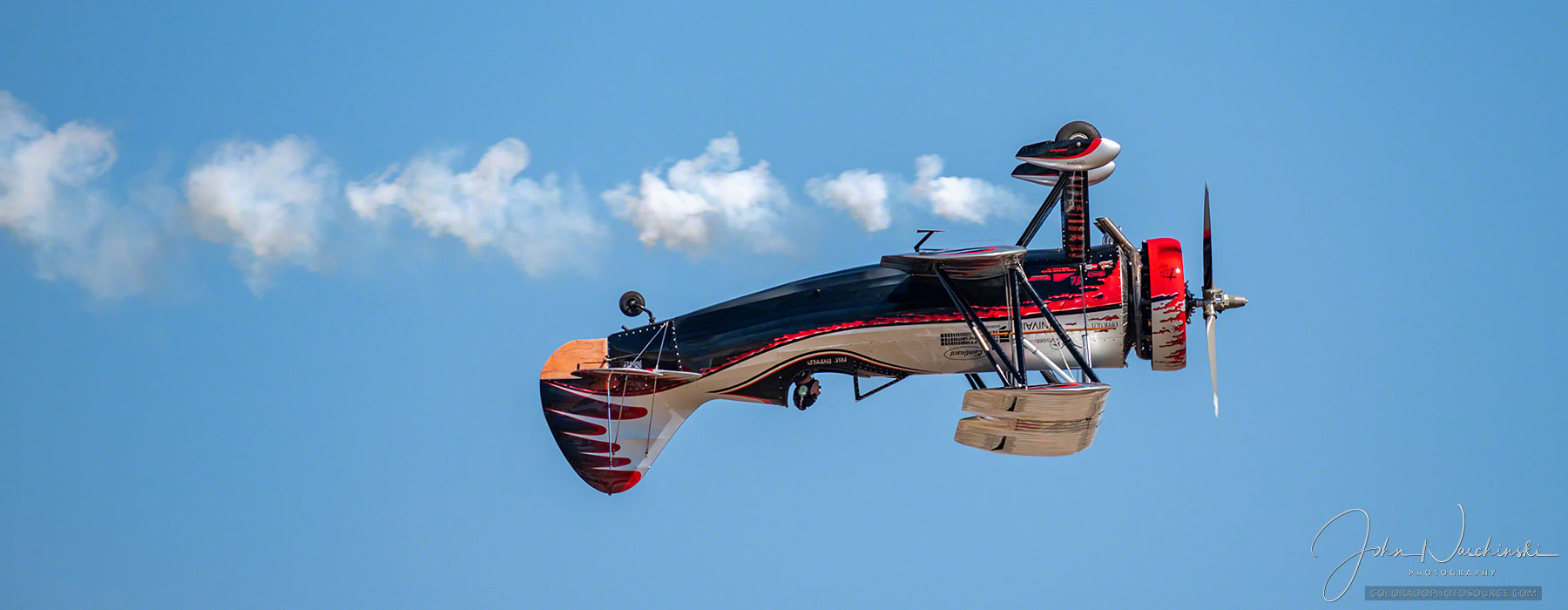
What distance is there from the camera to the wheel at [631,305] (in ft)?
82.9

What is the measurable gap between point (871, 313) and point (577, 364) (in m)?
4.63

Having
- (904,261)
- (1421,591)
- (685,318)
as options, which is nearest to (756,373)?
(685,318)

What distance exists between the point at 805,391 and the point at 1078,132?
18.1 feet

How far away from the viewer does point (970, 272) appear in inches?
921

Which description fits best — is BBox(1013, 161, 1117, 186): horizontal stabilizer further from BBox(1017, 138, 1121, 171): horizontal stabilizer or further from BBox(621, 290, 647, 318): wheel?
BBox(621, 290, 647, 318): wheel

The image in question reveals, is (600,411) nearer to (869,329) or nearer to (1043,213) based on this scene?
(869,329)

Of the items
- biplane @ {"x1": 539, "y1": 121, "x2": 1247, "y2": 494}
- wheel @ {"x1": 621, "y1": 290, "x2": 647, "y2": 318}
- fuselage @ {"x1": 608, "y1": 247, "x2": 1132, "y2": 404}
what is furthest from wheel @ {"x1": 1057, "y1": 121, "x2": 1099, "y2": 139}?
wheel @ {"x1": 621, "y1": 290, "x2": 647, "y2": 318}

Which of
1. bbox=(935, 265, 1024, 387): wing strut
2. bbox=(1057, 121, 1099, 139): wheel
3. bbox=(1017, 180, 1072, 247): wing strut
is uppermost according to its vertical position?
bbox=(1057, 121, 1099, 139): wheel

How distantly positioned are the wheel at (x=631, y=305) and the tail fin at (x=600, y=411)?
0.75 m

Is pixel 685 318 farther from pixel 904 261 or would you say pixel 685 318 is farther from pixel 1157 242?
pixel 1157 242

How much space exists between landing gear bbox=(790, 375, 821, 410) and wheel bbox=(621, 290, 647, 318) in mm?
2640

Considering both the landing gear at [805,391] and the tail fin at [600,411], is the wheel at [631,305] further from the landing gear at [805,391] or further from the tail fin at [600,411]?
the landing gear at [805,391]

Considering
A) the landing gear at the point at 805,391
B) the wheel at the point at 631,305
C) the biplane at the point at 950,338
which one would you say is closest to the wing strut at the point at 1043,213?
the biplane at the point at 950,338

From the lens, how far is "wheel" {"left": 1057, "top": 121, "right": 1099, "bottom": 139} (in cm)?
2288
